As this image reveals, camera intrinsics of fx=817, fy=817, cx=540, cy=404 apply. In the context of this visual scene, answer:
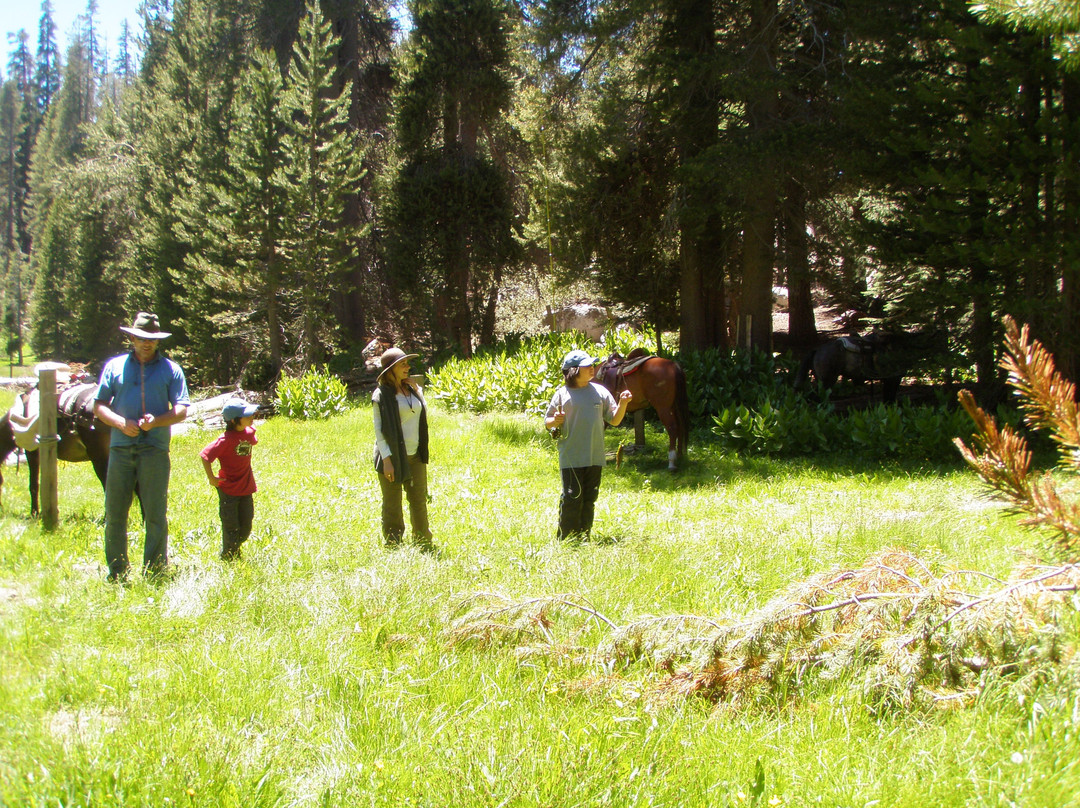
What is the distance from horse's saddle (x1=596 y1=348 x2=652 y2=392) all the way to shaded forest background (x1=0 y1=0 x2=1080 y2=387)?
13.9 ft

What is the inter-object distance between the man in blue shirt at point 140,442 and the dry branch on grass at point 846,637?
2.99 meters

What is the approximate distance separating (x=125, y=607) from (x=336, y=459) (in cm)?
830

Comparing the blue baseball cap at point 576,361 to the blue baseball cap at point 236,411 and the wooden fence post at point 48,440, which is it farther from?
the wooden fence post at point 48,440

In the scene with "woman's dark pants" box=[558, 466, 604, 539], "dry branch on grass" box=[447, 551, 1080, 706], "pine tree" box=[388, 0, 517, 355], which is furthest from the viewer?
"pine tree" box=[388, 0, 517, 355]

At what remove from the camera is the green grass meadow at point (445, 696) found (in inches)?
109

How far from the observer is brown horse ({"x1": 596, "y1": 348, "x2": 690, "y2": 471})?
10977 millimetres

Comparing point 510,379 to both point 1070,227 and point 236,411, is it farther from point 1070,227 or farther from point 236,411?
point 236,411

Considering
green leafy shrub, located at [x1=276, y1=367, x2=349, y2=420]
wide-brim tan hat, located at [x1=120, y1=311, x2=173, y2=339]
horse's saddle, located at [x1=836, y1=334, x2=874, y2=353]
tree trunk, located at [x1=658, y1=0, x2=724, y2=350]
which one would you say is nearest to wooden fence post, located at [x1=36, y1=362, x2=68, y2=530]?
wide-brim tan hat, located at [x1=120, y1=311, x2=173, y2=339]

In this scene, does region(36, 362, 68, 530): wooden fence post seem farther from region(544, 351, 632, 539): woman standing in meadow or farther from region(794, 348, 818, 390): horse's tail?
region(794, 348, 818, 390): horse's tail

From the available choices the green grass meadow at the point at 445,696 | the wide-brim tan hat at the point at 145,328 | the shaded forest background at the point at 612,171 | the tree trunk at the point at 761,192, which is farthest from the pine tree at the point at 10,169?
the green grass meadow at the point at 445,696

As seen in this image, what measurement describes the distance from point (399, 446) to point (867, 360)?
10.4 metres

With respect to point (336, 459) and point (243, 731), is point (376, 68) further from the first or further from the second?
point (243, 731)

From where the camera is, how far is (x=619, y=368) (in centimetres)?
1145

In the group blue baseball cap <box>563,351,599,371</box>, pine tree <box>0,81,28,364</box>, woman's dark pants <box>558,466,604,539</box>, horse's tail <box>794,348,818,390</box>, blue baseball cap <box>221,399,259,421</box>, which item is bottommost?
woman's dark pants <box>558,466,604,539</box>
